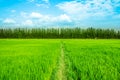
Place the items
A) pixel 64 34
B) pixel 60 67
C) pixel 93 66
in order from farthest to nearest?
1. pixel 64 34
2. pixel 60 67
3. pixel 93 66

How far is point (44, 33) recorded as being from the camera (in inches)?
3625

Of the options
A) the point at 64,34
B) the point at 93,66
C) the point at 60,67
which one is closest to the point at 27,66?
the point at 60,67

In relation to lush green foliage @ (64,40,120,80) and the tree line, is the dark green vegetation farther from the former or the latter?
the tree line

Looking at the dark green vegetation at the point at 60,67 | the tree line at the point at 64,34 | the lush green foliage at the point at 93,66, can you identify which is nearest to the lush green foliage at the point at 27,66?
the dark green vegetation at the point at 60,67

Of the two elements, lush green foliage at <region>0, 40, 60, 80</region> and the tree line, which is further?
the tree line

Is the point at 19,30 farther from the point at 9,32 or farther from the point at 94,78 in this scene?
the point at 94,78

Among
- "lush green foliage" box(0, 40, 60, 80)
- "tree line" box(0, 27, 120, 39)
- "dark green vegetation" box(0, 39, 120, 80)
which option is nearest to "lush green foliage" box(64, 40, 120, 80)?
"dark green vegetation" box(0, 39, 120, 80)

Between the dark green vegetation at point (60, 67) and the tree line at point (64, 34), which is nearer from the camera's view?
the dark green vegetation at point (60, 67)

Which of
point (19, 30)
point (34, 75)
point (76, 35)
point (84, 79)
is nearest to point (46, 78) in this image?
point (34, 75)

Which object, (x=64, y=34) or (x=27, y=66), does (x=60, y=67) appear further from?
(x=64, y=34)

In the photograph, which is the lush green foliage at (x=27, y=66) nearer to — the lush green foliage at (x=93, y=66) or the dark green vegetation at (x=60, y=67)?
the dark green vegetation at (x=60, y=67)

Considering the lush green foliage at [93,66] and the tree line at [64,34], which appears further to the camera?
the tree line at [64,34]

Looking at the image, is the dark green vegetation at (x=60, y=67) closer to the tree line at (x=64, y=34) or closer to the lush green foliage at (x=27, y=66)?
the lush green foliage at (x=27, y=66)

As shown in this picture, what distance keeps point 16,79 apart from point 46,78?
1076 mm
